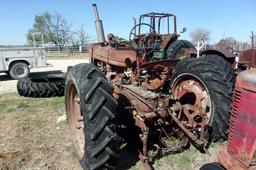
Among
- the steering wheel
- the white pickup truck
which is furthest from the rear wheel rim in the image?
the white pickup truck

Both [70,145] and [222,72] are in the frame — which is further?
[70,145]

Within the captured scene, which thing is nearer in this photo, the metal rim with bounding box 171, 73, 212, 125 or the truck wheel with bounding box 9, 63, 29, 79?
the metal rim with bounding box 171, 73, 212, 125

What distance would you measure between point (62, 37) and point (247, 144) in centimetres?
5612

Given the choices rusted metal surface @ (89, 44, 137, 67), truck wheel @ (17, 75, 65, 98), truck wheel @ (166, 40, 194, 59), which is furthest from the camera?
truck wheel @ (17, 75, 65, 98)

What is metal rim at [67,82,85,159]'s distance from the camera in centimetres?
416

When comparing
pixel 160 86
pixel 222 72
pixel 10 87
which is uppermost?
pixel 222 72

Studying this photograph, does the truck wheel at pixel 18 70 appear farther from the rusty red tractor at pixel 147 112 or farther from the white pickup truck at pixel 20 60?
the rusty red tractor at pixel 147 112

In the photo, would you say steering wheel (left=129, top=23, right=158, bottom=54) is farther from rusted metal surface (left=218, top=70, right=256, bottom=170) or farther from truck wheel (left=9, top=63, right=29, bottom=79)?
truck wheel (left=9, top=63, right=29, bottom=79)

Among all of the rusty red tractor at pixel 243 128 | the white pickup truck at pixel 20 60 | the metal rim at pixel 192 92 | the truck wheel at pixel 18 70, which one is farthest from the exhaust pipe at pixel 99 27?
the truck wheel at pixel 18 70

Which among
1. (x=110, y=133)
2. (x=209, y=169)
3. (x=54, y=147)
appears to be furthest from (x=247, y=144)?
(x=54, y=147)

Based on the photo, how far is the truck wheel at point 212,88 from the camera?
4.00m

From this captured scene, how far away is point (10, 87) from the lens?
11344mm

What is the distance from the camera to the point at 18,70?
44.0 ft

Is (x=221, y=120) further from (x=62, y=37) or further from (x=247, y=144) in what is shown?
(x=62, y=37)
